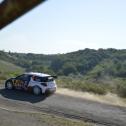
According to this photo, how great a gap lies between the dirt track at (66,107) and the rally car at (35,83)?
569 millimetres

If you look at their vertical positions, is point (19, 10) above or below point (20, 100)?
above

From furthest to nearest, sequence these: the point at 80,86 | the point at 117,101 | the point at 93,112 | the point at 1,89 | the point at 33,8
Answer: the point at 80,86, the point at 1,89, the point at 117,101, the point at 93,112, the point at 33,8

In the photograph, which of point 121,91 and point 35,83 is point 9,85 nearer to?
point 35,83

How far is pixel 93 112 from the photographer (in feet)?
63.8

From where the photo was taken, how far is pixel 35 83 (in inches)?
966

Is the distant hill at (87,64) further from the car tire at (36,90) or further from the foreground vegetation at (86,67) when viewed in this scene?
the car tire at (36,90)

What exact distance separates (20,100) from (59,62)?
9704 cm

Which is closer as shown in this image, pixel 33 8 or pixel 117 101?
pixel 33 8

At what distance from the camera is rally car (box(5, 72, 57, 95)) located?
24.2 m

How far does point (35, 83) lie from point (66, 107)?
4.73 m

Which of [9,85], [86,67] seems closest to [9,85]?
[9,85]

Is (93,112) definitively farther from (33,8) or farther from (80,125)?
(33,8)

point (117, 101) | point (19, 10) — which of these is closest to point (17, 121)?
point (117, 101)

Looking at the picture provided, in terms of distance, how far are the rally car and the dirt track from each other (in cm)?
57
